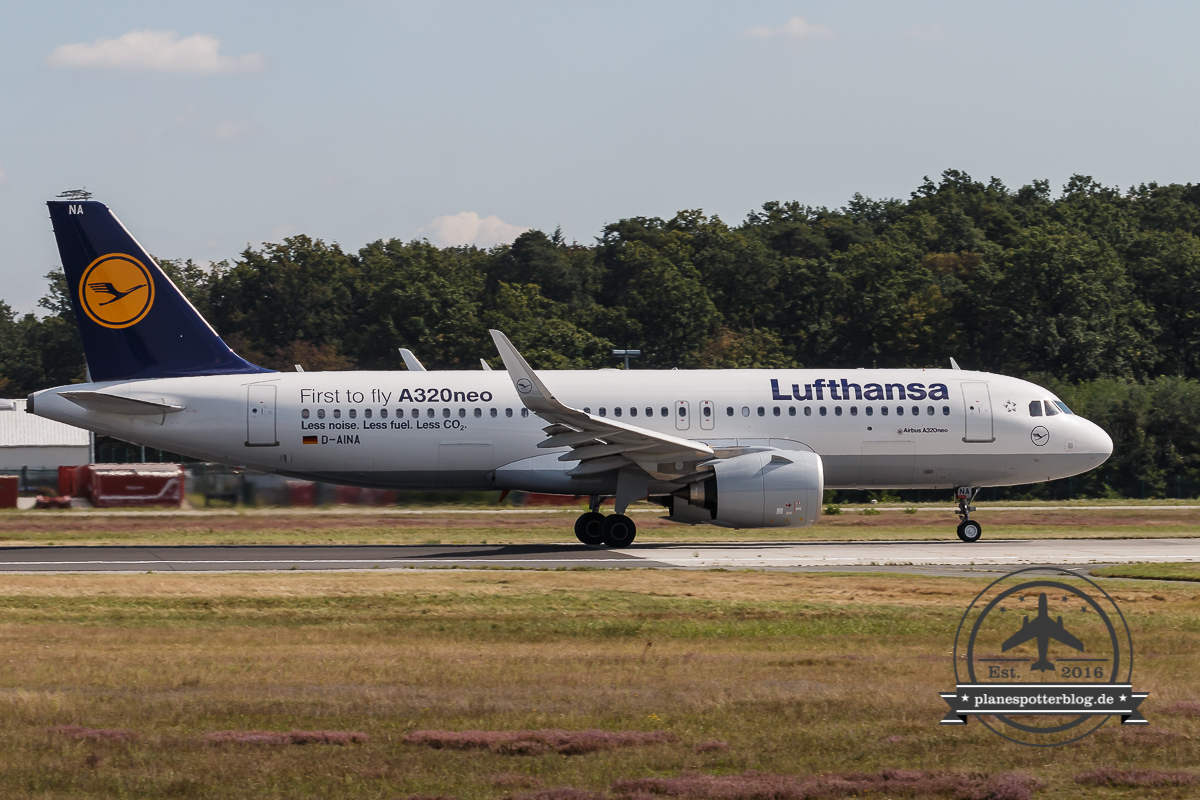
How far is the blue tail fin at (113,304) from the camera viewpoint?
28.8m

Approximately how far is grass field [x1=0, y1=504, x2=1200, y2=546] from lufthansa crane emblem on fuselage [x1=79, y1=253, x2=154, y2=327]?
16.9 ft

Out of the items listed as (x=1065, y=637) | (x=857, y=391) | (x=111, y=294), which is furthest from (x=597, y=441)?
(x=1065, y=637)

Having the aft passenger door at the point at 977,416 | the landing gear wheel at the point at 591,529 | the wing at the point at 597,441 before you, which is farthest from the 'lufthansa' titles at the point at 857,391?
the landing gear wheel at the point at 591,529

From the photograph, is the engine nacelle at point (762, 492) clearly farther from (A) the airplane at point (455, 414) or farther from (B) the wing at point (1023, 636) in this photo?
(B) the wing at point (1023, 636)

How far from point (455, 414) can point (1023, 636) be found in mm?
18880

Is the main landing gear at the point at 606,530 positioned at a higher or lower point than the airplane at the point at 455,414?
lower

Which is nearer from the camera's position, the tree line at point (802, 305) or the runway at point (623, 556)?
the runway at point (623, 556)

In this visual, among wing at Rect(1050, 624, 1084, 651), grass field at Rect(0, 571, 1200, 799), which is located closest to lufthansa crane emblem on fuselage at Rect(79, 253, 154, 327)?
grass field at Rect(0, 571, 1200, 799)

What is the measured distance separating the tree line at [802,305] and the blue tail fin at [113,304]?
34.4m

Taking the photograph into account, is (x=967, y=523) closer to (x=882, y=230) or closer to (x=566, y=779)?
(x=566, y=779)

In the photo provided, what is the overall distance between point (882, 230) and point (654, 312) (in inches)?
1259

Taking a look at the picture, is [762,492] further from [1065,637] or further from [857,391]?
[1065,637]

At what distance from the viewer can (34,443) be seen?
6644 cm

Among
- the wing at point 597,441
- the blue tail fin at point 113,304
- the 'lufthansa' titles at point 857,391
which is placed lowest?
the wing at point 597,441
